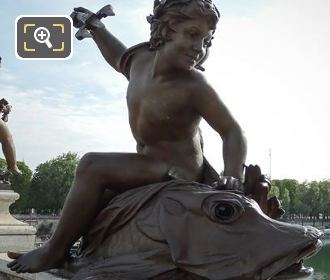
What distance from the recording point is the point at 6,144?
30.2ft

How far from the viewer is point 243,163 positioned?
2684 mm

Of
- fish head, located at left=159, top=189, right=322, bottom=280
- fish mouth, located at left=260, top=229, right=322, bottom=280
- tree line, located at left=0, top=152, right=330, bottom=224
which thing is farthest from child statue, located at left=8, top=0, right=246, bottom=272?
tree line, located at left=0, top=152, right=330, bottom=224

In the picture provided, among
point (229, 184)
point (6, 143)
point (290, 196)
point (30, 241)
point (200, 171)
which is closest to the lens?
point (229, 184)

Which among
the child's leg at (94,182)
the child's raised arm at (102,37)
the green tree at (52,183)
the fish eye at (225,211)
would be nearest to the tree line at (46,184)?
the green tree at (52,183)

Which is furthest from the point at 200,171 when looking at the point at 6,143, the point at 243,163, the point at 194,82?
the point at 6,143

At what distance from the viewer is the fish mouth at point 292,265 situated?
2.17 metres

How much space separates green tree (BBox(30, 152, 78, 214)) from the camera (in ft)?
136

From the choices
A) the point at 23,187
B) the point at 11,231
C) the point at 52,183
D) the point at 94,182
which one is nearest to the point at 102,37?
the point at 94,182

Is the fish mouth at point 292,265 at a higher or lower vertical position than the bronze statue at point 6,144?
lower

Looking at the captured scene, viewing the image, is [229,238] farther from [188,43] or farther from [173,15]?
[173,15]

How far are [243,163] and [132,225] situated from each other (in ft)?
2.19

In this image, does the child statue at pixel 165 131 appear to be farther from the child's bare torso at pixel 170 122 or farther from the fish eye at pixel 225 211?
the fish eye at pixel 225 211

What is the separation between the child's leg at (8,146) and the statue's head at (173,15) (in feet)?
22.3

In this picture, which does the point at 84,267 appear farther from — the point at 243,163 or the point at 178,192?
the point at 243,163
